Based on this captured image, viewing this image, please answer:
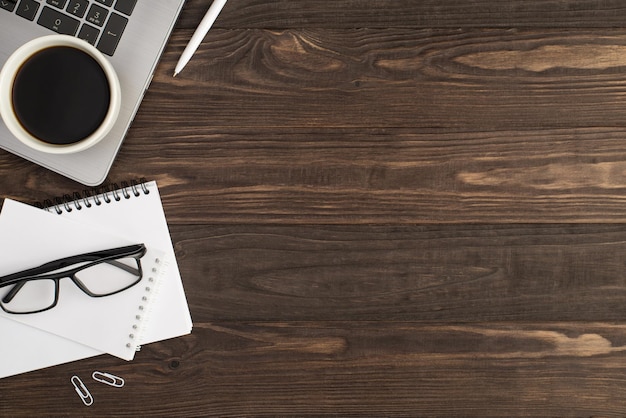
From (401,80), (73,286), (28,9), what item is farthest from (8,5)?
(401,80)

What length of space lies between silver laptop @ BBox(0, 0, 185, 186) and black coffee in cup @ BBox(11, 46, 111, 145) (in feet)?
0.09

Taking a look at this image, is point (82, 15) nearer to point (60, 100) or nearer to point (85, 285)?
point (60, 100)

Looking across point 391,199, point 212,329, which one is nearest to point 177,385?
point 212,329

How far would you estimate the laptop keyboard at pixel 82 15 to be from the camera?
653 mm

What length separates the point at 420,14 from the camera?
711 millimetres

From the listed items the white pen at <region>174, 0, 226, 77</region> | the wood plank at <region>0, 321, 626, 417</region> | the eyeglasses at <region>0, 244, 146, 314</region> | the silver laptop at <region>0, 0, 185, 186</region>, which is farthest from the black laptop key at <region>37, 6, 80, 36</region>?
the wood plank at <region>0, 321, 626, 417</region>

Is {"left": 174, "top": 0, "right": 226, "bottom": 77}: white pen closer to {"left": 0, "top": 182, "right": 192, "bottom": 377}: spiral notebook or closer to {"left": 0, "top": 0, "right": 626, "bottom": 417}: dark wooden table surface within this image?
{"left": 0, "top": 0, "right": 626, "bottom": 417}: dark wooden table surface

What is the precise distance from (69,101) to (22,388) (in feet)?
1.08

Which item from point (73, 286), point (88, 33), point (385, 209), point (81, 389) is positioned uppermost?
point (88, 33)

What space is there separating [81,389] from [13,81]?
1.12 ft

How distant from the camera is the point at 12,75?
0.65m

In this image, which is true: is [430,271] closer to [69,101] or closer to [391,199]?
[391,199]

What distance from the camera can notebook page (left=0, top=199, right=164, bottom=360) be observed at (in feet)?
2.36

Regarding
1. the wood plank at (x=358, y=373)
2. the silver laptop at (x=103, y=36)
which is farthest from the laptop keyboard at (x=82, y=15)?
the wood plank at (x=358, y=373)
